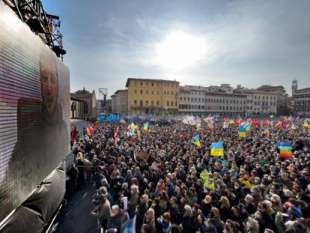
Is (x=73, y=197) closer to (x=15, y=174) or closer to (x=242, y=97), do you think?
(x=15, y=174)

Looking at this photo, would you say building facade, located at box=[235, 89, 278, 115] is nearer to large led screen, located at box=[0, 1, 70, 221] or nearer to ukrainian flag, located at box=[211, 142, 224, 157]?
ukrainian flag, located at box=[211, 142, 224, 157]

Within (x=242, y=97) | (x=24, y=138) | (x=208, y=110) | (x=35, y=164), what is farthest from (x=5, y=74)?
(x=242, y=97)

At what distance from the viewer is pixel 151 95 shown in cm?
9631

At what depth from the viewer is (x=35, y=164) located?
3.86 m

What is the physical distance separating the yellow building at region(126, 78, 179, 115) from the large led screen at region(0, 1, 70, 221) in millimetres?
89612

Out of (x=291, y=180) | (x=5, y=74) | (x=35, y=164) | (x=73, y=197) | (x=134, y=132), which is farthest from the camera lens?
(x=134, y=132)

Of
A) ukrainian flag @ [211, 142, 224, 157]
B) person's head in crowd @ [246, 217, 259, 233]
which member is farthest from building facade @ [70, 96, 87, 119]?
person's head in crowd @ [246, 217, 259, 233]

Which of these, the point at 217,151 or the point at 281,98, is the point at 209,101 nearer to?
the point at 281,98

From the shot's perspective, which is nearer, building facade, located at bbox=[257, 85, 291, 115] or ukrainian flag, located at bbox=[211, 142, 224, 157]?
ukrainian flag, located at bbox=[211, 142, 224, 157]

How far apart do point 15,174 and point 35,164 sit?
0.78 metres

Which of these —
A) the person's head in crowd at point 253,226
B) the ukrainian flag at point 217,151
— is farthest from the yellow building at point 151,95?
the person's head in crowd at point 253,226

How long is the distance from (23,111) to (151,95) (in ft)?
306

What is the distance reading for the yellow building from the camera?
9431 cm

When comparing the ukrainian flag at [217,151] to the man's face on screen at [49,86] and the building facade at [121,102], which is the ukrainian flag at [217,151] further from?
the building facade at [121,102]
